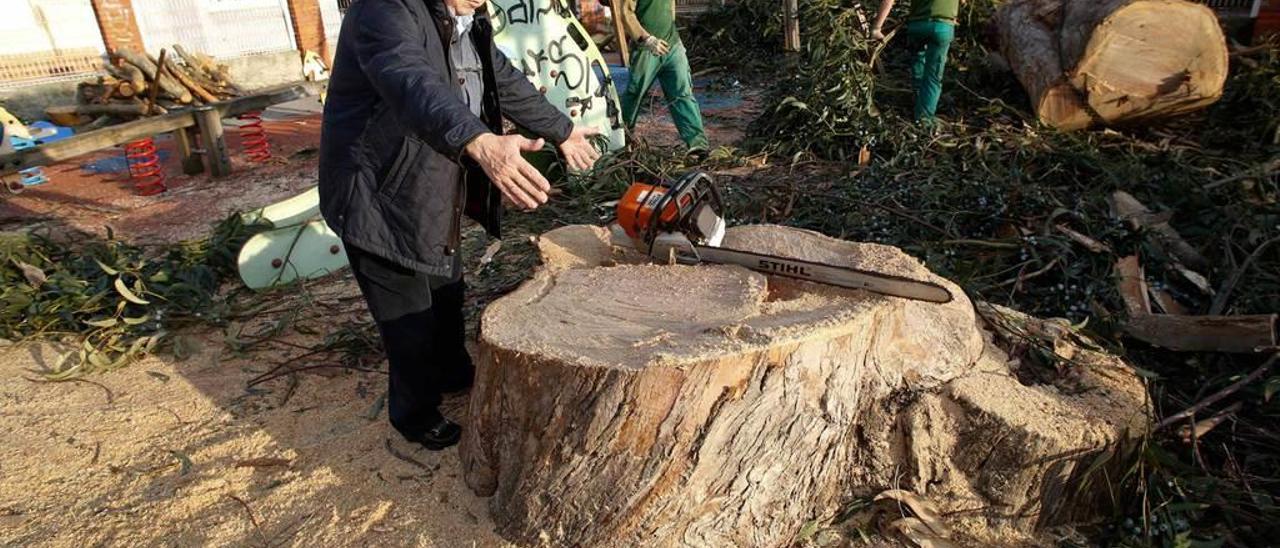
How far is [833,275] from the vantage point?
2.14 metres

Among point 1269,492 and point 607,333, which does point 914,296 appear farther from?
point 1269,492

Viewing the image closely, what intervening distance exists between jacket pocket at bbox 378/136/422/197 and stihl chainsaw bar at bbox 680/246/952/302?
91 centimetres

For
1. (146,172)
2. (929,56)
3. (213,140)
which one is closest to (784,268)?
(929,56)

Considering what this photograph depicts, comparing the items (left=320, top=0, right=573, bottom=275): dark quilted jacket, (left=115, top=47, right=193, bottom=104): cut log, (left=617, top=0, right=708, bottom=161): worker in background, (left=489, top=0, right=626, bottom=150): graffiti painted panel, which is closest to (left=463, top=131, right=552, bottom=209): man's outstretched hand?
(left=320, top=0, right=573, bottom=275): dark quilted jacket

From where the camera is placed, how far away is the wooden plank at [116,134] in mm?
5480

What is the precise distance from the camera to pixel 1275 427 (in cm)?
235

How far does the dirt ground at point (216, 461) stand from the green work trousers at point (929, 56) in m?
4.48

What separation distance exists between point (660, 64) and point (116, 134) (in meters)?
4.44

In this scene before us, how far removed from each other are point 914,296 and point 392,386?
5.74 feet

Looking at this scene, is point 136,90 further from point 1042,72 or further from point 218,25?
point 1042,72

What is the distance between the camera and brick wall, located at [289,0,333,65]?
1167cm

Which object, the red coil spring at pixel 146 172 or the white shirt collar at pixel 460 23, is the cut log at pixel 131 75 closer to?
the red coil spring at pixel 146 172

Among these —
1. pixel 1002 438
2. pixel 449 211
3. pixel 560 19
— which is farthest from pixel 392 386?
pixel 560 19

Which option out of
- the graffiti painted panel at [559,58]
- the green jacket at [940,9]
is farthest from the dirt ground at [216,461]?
the green jacket at [940,9]
